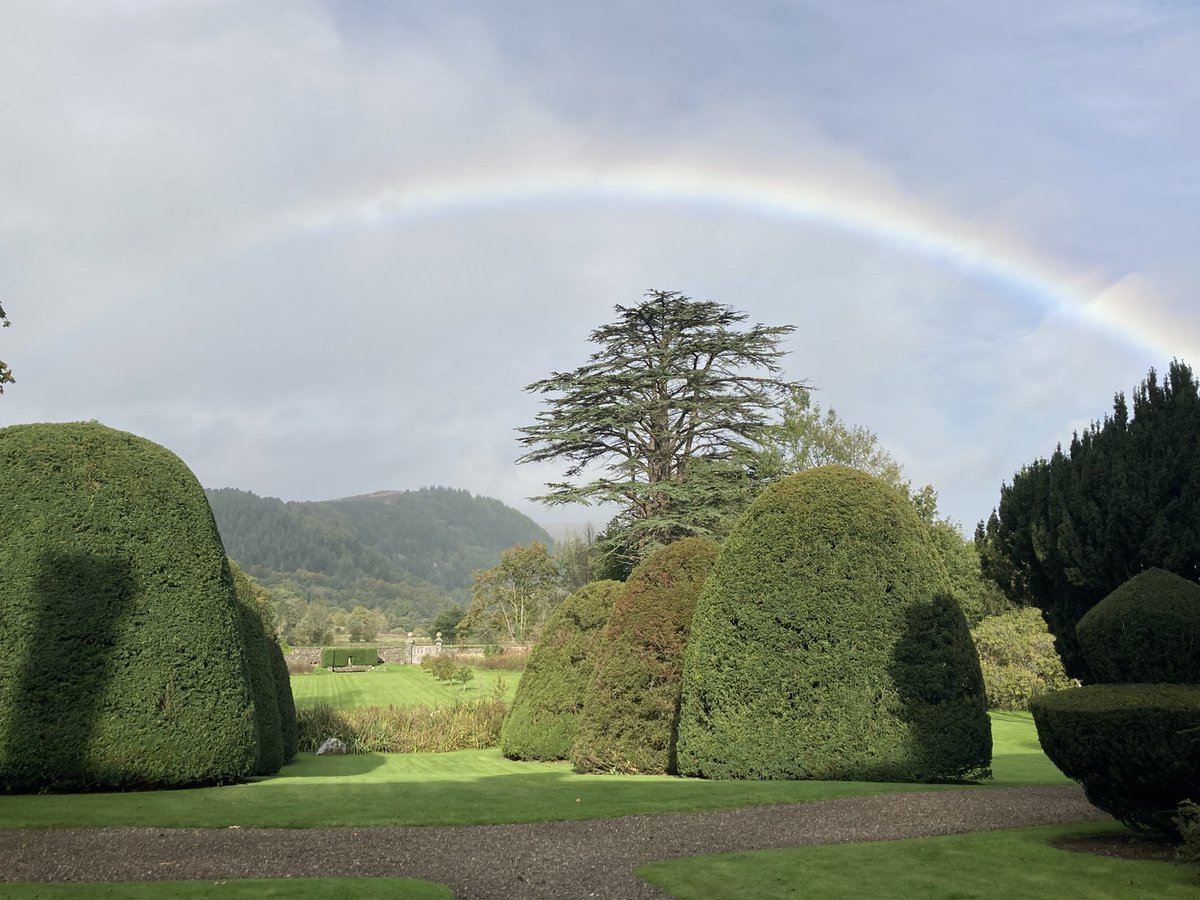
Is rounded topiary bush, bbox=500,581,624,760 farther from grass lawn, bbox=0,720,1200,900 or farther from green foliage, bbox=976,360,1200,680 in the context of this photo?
green foliage, bbox=976,360,1200,680

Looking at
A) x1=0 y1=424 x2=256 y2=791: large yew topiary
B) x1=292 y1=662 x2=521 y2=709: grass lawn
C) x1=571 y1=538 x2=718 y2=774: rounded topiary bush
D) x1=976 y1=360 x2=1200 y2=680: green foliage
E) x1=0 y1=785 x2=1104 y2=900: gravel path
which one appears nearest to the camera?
x1=0 y1=785 x2=1104 y2=900: gravel path

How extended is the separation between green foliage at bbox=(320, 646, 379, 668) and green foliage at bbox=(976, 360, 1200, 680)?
4085 centimetres

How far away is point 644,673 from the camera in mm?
14719

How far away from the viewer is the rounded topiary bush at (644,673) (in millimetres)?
14492

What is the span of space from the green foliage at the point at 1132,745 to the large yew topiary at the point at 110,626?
1017 cm

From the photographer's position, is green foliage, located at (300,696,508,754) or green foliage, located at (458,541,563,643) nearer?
green foliage, located at (300,696,508,754)

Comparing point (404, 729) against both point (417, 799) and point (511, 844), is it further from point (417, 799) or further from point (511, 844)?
point (511, 844)

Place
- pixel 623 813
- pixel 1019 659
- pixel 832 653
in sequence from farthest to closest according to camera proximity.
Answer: pixel 1019 659, pixel 832 653, pixel 623 813

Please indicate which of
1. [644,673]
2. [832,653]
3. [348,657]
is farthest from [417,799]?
[348,657]

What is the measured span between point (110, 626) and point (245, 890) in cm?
609

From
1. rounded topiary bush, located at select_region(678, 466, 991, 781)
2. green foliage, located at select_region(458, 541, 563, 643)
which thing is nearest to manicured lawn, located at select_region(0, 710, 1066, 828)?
rounded topiary bush, located at select_region(678, 466, 991, 781)

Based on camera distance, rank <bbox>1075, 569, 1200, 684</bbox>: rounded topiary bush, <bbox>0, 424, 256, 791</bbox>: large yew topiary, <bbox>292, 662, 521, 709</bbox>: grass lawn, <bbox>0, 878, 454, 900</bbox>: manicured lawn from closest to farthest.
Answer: <bbox>0, 878, 454, 900</bbox>: manicured lawn, <bbox>1075, 569, 1200, 684</bbox>: rounded topiary bush, <bbox>0, 424, 256, 791</bbox>: large yew topiary, <bbox>292, 662, 521, 709</bbox>: grass lawn

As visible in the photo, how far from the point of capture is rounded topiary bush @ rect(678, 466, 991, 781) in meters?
12.4

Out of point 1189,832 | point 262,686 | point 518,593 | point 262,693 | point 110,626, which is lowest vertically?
point 262,693
